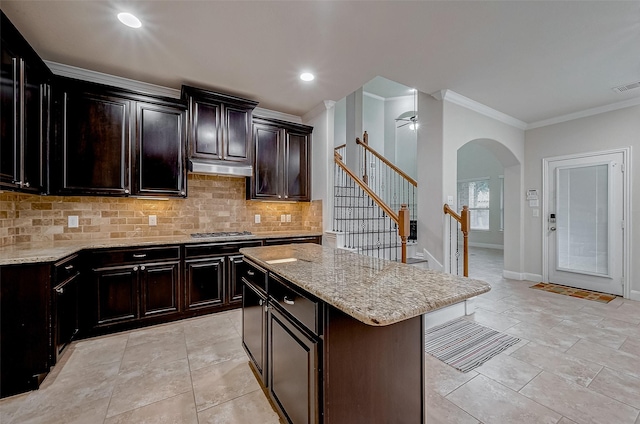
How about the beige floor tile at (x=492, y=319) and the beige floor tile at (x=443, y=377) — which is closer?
the beige floor tile at (x=443, y=377)

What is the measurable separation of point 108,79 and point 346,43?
8.88 ft

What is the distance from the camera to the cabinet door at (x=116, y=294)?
277 centimetres

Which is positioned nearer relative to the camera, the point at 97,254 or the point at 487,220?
the point at 97,254

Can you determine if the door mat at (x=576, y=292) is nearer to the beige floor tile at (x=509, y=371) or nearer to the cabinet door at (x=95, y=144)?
the beige floor tile at (x=509, y=371)

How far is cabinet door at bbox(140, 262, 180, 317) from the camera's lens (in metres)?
2.98

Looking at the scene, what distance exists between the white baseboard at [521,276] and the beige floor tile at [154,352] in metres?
5.53

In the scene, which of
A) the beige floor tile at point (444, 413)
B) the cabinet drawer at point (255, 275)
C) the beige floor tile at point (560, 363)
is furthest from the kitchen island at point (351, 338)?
the beige floor tile at point (560, 363)

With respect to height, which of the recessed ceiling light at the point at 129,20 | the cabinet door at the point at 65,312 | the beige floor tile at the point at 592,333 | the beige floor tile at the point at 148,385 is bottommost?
the beige floor tile at the point at 148,385

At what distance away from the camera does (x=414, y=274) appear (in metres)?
1.54

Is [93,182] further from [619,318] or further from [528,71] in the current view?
[619,318]

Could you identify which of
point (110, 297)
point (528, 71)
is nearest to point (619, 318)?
point (528, 71)

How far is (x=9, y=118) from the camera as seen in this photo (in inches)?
83.9

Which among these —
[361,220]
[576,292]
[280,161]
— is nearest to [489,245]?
[576,292]

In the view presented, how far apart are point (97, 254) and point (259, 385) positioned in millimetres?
2099
